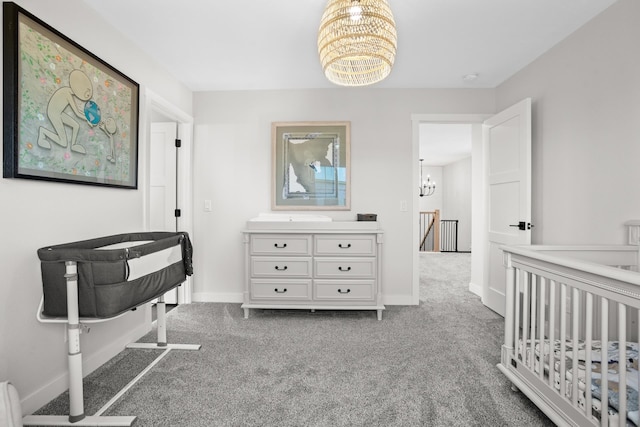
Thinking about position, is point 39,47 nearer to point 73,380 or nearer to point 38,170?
point 38,170

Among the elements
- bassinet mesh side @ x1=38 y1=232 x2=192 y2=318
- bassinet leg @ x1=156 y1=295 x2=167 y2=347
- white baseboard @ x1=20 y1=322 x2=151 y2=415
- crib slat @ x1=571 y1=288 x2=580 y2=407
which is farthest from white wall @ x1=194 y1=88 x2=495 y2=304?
crib slat @ x1=571 y1=288 x2=580 y2=407

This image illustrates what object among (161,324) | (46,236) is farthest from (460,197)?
(46,236)

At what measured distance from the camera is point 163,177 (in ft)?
10.9

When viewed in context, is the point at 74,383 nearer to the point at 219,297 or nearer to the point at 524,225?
the point at 219,297

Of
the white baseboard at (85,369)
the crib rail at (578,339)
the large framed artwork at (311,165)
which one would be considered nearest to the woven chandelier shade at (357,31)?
the crib rail at (578,339)

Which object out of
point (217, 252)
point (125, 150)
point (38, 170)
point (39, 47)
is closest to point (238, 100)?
point (125, 150)

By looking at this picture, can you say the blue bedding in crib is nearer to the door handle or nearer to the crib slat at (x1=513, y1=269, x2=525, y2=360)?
the crib slat at (x1=513, y1=269, x2=525, y2=360)

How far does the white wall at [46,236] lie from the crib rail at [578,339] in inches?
100

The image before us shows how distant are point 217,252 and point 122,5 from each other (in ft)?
7.53

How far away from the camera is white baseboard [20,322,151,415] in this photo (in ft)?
5.21

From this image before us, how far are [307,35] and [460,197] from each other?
7.96 m

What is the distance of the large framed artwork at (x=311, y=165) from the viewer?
3334 mm

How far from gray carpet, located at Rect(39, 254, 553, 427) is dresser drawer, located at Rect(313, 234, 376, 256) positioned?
2.09ft

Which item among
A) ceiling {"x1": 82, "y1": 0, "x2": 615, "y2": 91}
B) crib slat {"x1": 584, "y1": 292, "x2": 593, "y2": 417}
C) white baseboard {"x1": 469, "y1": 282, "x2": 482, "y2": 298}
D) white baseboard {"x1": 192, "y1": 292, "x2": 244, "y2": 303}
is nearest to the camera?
crib slat {"x1": 584, "y1": 292, "x2": 593, "y2": 417}
